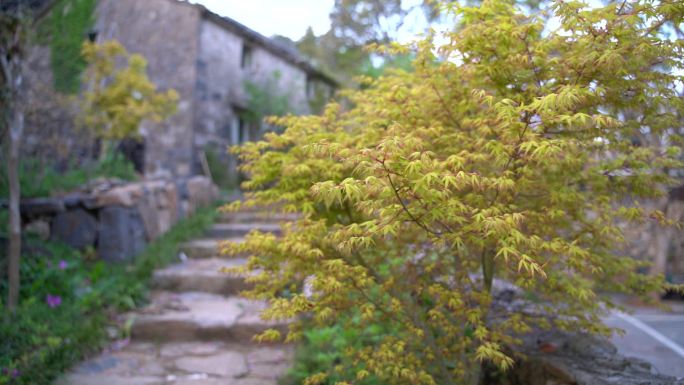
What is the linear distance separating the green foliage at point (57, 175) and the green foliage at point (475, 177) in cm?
345

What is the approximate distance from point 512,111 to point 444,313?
1.20m

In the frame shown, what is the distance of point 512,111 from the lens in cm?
194

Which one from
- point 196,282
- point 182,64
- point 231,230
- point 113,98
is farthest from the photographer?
point 182,64

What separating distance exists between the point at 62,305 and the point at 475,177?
3.61 meters

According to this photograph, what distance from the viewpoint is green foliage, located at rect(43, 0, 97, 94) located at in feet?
23.0

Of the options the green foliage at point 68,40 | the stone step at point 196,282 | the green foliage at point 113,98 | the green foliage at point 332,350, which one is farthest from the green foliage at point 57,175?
the green foliage at point 332,350

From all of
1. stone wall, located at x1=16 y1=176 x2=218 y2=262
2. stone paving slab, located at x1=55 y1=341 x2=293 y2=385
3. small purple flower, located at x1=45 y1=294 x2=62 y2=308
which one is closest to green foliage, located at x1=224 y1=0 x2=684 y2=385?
stone paving slab, located at x1=55 y1=341 x2=293 y2=385

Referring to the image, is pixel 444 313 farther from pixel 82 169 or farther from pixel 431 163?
pixel 82 169

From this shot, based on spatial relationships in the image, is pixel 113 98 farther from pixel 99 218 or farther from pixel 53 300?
pixel 53 300

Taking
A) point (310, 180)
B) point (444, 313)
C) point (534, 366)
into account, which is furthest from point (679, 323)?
point (310, 180)

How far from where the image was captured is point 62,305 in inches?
159

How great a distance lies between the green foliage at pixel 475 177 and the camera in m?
1.93

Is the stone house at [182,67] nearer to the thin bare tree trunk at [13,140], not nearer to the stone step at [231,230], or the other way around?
the stone step at [231,230]

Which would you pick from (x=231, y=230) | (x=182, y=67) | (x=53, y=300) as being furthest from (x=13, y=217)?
(x=182, y=67)
